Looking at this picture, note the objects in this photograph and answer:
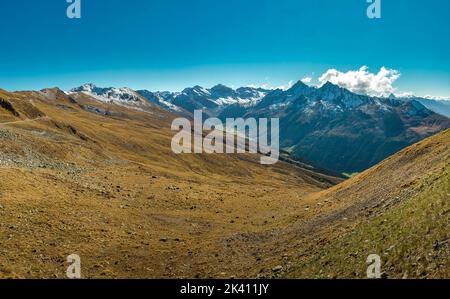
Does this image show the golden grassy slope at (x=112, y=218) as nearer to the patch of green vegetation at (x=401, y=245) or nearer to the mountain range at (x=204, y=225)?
the mountain range at (x=204, y=225)

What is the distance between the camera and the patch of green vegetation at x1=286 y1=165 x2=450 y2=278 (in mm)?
19672

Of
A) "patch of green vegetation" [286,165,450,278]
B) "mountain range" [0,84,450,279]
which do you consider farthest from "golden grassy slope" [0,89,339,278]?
"patch of green vegetation" [286,165,450,278]

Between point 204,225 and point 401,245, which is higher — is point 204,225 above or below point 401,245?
below

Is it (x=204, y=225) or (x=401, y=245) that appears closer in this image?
(x=401, y=245)

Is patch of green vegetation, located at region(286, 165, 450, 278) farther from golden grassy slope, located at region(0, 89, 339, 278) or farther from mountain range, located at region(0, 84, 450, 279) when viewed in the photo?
golden grassy slope, located at region(0, 89, 339, 278)

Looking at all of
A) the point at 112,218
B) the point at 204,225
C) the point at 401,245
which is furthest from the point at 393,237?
the point at 112,218

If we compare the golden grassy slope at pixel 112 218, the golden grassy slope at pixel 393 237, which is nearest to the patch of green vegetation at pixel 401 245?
the golden grassy slope at pixel 393 237

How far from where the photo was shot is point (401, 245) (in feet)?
73.0

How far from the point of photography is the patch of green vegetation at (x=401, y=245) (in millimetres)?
19672

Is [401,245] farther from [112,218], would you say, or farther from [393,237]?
[112,218]

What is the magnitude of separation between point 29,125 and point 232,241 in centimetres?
7650

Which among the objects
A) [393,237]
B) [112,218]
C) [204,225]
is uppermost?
[393,237]
